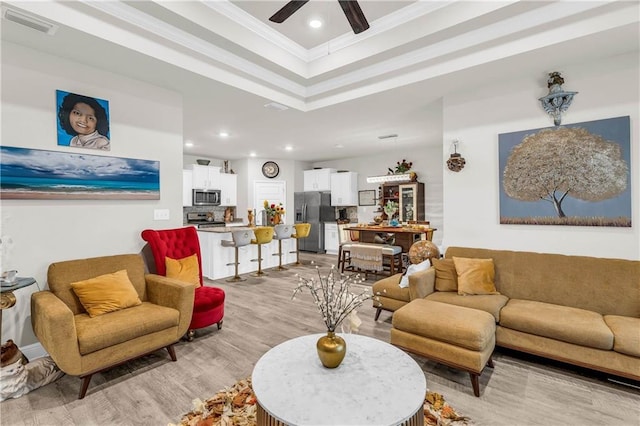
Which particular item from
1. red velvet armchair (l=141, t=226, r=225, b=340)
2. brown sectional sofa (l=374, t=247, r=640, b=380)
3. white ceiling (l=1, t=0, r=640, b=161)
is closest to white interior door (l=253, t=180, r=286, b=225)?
white ceiling (l=1, t=0, r=640, b=161)

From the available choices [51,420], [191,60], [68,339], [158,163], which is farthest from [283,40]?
[51,420]

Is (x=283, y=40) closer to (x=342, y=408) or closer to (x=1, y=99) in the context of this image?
(x=1, y=99)

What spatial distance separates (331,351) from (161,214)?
9.14 feet

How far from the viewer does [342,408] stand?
1.39m

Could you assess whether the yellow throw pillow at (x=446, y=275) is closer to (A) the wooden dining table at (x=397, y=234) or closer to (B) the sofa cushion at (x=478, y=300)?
(B) the sofa cushion at (x=478, y=300)

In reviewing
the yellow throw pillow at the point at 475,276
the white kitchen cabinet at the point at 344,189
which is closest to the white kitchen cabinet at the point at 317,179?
the white kitchen cabinet at the point at 344,189

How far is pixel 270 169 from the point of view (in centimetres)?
891

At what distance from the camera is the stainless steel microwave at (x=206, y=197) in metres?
7.58

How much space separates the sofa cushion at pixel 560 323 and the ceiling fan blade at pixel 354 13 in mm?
2591

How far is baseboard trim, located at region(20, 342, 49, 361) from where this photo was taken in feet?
8.68

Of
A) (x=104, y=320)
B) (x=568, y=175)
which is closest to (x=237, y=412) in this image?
(x=104, y=320)

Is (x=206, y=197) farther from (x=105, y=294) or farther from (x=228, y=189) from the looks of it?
(x=105, y=294)

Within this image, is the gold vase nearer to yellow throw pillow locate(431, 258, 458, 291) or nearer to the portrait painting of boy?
yellow throw pillow locate(431, 258, 458, 291)

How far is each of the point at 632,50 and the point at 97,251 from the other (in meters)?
5.39
